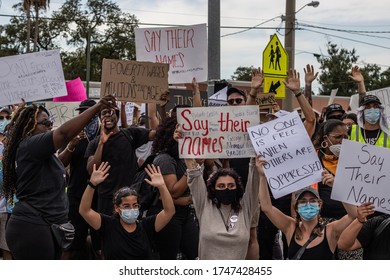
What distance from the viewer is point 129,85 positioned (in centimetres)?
701

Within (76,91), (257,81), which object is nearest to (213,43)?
(257,81)

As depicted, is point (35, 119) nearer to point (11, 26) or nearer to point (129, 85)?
point (129, 85)

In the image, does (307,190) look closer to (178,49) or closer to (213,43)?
(178,49)

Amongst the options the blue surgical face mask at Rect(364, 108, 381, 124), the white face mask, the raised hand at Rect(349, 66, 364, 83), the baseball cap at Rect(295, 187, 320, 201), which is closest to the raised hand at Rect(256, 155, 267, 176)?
the baseball cap at Rect(295, 187, 320, 201)

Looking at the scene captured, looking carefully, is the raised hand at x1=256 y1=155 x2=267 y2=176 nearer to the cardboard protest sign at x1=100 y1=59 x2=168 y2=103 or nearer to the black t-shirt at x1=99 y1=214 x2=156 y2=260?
the black t-shirt at x1=99 y1=214 x2=156 y2=260

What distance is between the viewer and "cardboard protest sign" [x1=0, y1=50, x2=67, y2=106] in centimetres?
773

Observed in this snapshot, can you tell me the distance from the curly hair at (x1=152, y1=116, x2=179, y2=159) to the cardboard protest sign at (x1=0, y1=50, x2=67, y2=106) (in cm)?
179

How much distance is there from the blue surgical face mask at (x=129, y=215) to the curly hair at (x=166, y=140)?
2.60ft

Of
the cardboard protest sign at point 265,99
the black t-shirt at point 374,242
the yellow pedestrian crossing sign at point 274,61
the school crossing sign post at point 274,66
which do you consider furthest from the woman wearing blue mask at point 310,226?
the yellow pedestrian crossing sign at point 274,61

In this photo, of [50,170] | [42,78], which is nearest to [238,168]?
[50,170]

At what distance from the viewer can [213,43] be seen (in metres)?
8.43

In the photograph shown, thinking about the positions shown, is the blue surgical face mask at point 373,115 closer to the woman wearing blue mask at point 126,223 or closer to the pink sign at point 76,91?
the woman wearing blue mask at point 126,223

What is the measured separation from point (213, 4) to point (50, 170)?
410 centimetres

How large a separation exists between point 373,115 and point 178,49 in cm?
236
